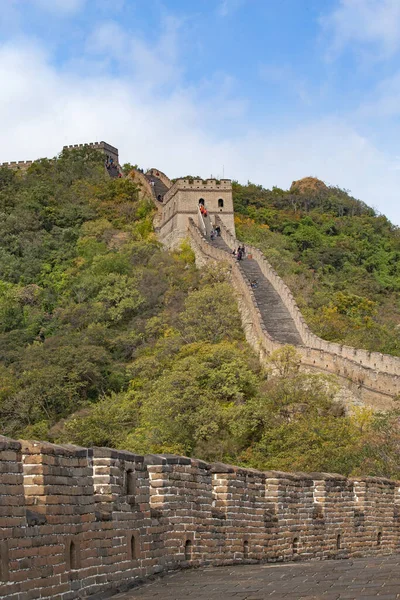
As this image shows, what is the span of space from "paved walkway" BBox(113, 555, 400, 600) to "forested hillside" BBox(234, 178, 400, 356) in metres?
34.1

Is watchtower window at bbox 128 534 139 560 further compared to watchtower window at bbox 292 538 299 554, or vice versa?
watchtower window at bbox 292 538 299 554

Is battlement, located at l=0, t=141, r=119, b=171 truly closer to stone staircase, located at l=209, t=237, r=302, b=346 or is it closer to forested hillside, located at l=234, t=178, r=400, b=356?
forested hillside, located at l=234, t=178, r=400, b=356

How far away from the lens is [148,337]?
180ft

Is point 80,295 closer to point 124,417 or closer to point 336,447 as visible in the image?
point 124,417

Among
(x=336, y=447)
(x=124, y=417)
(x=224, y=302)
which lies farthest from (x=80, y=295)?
(x=336, y=447)

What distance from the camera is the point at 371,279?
68.8m

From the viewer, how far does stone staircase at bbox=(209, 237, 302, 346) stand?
152 ft

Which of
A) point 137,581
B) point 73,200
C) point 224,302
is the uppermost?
point 73,200

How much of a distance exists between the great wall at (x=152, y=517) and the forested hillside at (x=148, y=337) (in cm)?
968

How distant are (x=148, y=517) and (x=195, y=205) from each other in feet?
170

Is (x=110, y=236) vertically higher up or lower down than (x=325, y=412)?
higher up

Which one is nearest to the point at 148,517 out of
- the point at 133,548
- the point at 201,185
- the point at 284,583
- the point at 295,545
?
the point at 133,548

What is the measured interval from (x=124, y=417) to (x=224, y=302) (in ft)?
32.2

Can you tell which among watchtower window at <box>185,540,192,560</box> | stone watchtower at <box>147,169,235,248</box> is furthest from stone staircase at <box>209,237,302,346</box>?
watchtower window at <box>185,540,192,560</box>
